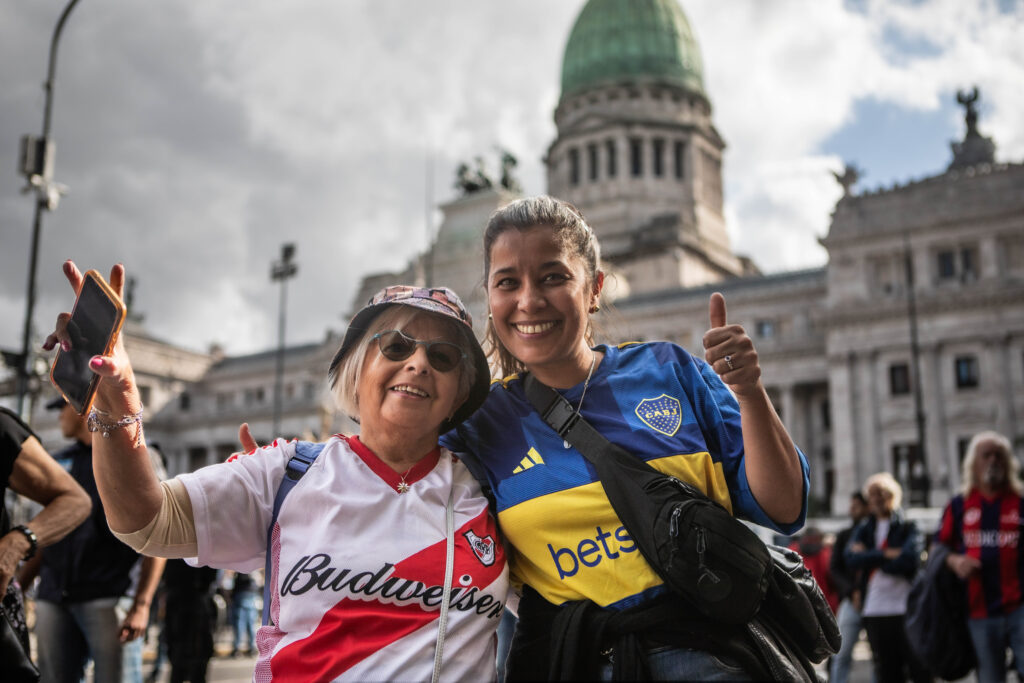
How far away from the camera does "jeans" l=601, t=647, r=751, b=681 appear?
8.13ft

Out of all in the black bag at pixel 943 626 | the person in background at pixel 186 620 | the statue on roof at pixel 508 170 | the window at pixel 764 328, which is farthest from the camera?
the statue on roof at pixel 508 170

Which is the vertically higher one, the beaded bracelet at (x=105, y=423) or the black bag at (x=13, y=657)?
the beaded bracelet at (x=105, y=423)

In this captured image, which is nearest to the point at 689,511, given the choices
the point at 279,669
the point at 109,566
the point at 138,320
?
the point at 279,669

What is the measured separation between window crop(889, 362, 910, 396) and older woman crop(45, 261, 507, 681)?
141ft

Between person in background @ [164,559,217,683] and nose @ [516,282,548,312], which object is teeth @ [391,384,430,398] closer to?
nose @ [516,282,548,312]

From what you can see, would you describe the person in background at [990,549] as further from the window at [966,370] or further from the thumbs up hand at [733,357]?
the window at [966,370]

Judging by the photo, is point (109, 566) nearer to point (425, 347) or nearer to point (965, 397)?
point (425, 347)

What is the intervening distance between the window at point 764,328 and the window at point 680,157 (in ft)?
70.2

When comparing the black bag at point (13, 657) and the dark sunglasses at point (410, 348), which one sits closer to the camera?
the dark sunglasses at point (410, 348)

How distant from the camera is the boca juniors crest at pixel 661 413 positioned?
2824mm

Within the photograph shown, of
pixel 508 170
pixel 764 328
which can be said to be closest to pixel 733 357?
pixel 764 328

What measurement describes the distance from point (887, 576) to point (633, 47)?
63.0 m

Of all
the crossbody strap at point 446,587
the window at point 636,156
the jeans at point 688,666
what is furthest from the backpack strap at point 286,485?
the window at point 636,156

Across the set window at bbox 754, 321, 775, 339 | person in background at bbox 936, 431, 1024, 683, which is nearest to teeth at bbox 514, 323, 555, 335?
person in background at bbox 936, 431, 1024, 683
